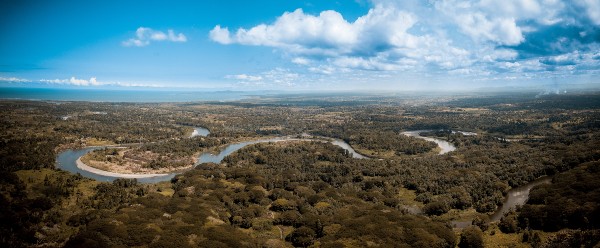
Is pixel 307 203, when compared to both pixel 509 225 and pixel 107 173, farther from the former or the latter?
pixel 107 173

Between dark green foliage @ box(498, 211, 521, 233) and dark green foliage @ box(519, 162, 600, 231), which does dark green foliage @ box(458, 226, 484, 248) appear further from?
dark green foliage @ box(519, 162, 600, 231)

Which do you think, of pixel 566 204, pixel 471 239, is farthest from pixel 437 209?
pixel 566 204

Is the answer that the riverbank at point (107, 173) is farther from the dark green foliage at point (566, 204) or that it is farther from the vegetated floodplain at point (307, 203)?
the dark green foliage at point (566, 204)

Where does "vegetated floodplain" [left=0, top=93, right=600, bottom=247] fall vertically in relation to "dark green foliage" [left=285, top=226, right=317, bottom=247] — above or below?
above

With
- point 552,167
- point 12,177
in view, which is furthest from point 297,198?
point 552,167

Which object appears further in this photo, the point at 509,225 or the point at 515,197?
the point at 515,197

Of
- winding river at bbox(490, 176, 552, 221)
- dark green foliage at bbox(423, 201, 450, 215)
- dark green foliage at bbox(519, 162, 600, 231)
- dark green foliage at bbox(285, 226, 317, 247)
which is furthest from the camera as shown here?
winding river at bbox(490, 176, 552, 221)

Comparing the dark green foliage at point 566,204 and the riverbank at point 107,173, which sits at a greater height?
the dark green foliage at point 566,204

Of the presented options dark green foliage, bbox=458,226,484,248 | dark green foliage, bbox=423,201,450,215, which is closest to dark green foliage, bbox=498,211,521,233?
dark green foliage, bbox=458,226,484,248

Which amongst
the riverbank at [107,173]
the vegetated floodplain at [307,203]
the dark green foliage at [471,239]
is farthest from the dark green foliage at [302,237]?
the riverbank at [107,173]

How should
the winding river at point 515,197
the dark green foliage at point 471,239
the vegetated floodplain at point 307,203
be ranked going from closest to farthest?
the dark green foliage at point 471,239 → the vegetated floodplain at point 307,203 → the winding river at point 515,197

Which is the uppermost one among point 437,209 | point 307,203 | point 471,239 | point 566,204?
point 566,204
